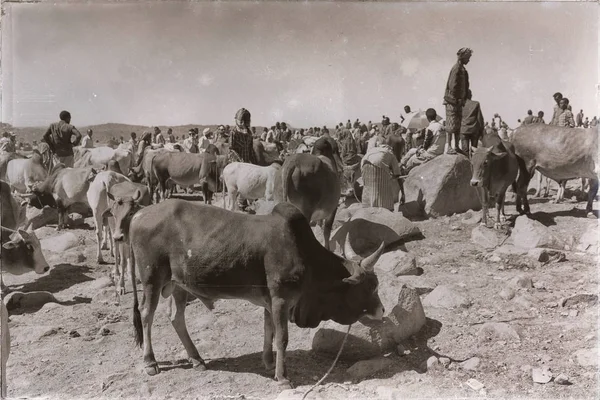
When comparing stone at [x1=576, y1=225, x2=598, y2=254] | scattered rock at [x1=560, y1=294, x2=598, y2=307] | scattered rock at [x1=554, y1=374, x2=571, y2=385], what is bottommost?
scattered rock at [x1=554, y1=374, x2=571, y2=385]

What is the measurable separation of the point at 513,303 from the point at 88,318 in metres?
5.70

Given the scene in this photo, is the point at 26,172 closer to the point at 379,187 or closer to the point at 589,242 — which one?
the point at 379,187

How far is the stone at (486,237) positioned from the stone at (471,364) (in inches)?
153

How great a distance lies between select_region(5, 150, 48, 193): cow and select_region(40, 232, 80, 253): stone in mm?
3144

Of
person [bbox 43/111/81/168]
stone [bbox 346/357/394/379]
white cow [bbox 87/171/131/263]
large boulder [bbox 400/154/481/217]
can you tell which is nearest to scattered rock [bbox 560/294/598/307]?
stone [bbox 346/357/394/379]

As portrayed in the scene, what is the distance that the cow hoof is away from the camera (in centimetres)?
609

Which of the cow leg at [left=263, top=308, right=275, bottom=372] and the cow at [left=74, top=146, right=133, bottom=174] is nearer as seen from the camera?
the cow leg at [left=263, top=308, right=275, bottom=372]

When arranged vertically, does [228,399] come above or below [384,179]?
below

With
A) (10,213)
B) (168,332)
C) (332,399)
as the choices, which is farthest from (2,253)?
(332,399)

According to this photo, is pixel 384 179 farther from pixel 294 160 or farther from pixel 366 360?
pixel 366 360

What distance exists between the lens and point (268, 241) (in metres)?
5.71

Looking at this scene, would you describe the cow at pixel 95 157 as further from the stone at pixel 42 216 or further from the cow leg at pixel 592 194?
the cow leg at pixel 592 194

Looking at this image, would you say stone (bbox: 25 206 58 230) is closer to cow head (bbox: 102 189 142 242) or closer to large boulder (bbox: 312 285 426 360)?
cow head (bbox: 102 189 142 242)

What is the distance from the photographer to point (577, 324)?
6570 millimetres
